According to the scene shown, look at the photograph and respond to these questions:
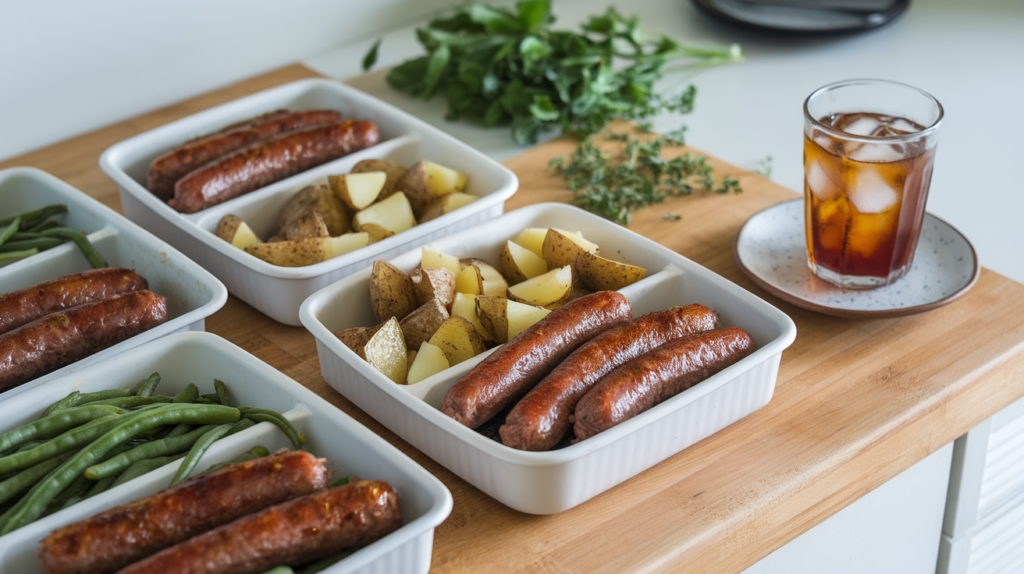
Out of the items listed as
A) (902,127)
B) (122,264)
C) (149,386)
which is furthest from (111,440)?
(902,127)

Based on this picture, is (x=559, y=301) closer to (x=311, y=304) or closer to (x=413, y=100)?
(x=311, y=304)

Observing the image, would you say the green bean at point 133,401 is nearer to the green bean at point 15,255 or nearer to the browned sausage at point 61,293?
the browned sausage at point 61,293

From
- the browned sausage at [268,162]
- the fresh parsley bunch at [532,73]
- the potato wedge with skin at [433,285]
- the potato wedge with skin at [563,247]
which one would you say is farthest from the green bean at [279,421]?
the fresh parsley bunch at [532,73]

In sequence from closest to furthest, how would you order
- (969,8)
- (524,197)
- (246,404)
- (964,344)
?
(246,404) → (964,344) → (524,197) → (969,8)

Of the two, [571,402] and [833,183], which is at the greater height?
[833,183]

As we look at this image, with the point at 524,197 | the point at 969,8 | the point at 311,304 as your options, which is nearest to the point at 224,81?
the point at 524,197

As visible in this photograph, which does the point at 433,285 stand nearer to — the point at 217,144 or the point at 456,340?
the point at 456,340

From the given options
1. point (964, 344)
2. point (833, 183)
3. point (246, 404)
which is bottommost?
point (964, 344)
